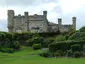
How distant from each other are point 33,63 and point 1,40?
28495 mm

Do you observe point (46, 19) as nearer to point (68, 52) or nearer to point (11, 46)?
point (11, 46)

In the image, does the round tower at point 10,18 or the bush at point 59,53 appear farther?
the round tower at point 10,18

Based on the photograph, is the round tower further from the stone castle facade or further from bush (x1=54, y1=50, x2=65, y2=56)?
bush (x1=54, y1=50, x2=65, y2=56)

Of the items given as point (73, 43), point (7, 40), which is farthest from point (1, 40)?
point (73, 43)

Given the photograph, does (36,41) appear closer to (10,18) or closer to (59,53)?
(59,53)

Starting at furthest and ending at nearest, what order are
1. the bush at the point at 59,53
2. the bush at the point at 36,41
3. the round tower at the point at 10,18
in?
the round tower at the point at 10,18 < the bush at the point at 36,41 < the bush at the point at 59,53

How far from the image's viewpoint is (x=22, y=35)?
67.4 meters

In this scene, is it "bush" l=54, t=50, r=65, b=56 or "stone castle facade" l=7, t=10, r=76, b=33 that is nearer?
"bush" l=54, t=50, r=65, b=56

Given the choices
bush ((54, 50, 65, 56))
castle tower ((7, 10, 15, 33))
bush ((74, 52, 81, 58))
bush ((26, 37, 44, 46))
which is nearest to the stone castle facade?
castle tower ((7, 10, 15, 33))

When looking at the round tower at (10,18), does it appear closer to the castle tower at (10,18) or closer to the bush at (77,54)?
the castle tower at (10,18)

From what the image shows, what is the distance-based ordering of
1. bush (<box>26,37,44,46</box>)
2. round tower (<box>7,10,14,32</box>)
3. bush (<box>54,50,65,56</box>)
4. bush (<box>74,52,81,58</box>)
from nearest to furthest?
bush (<box>74,52,81,58</box>) < bush (<box>54,50,65,56</box>) < bush (<box>26,37,44,46</box>) < round tower (<box>7,10,14,32</box>)

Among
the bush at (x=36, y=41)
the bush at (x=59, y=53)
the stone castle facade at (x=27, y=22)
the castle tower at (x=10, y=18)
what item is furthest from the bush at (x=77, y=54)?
the castle tower at (x=10, y=18)

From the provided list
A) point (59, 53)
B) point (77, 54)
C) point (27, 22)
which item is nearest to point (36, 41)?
point (59, 53)

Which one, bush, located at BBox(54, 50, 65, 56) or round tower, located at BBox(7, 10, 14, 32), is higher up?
round tower, located at BBox(7, 10, 14, 32)
